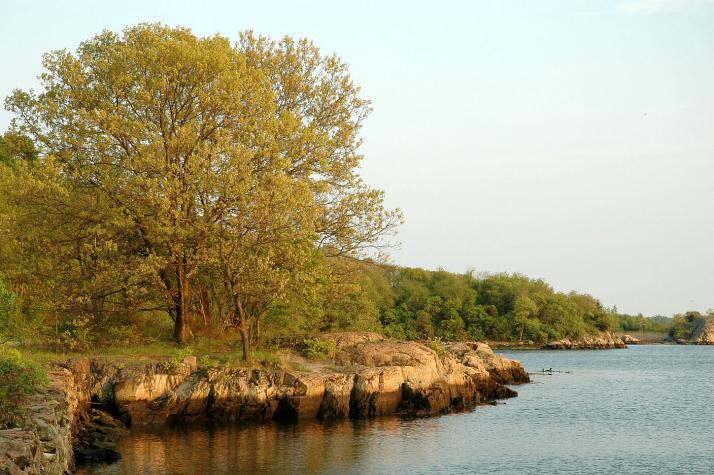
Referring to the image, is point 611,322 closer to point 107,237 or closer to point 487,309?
point 487,309

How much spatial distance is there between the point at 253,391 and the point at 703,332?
170 meters

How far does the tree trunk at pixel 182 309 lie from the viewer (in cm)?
4288

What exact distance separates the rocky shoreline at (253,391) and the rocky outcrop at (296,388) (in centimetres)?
5

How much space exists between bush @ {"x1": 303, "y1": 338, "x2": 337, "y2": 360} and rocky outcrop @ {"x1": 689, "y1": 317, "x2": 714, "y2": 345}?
160721 mm

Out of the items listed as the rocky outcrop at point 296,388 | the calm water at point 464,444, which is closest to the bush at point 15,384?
the calm water at point 464,444

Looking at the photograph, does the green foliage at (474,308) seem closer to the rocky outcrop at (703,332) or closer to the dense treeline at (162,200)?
the rocky outcrop at (703,332)

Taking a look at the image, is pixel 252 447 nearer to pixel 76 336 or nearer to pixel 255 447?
pixel 255 447

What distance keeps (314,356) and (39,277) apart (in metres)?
14.7

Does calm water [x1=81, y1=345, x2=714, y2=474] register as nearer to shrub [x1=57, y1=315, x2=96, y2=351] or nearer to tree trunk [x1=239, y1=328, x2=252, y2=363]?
tree trunk [x1=239, y1=328, x2=252, y2=363]

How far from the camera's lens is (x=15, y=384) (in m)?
22.9

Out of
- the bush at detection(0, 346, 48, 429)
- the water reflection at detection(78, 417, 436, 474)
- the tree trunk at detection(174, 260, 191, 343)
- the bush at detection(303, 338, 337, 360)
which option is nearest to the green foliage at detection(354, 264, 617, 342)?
the bush at detection(303, 338, 337, 360)

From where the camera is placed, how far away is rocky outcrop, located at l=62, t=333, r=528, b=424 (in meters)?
37.5

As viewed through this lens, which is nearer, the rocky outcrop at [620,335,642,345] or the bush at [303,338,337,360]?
the bush at [303,338,337,360]

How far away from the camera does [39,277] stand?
42344mm
